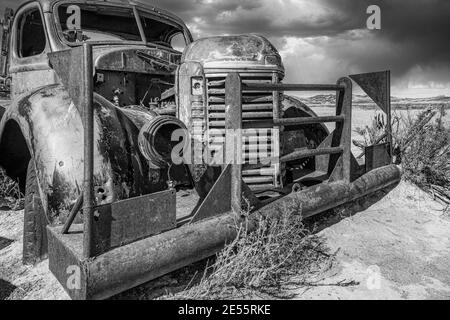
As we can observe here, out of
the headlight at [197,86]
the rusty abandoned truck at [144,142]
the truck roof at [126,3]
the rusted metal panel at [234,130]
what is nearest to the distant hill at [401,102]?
the truck roof at [126,3]

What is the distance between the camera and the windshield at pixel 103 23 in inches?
163

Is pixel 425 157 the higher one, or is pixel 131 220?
pixel 425 157

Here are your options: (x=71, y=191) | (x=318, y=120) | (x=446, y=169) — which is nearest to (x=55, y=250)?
(x=71, y=191)

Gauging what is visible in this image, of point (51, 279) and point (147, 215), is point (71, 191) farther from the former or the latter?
point (51, 279)

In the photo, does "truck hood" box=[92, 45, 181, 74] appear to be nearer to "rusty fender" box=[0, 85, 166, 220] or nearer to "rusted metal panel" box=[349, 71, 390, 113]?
"rusty fender" box=[0, 85, 166, 220]

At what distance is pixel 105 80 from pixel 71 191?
1.56m

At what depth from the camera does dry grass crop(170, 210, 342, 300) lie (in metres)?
2.56

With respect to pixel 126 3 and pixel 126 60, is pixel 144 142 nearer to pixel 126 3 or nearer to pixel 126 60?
pixel 126 60

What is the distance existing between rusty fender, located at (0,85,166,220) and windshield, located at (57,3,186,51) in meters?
1.52

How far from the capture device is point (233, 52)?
3.37 meters

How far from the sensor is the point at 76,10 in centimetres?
419

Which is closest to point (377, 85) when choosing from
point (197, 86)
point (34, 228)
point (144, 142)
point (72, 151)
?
point (197, 86)

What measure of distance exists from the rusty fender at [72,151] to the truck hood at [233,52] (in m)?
0.92

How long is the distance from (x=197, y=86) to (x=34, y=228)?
1.69 meters
